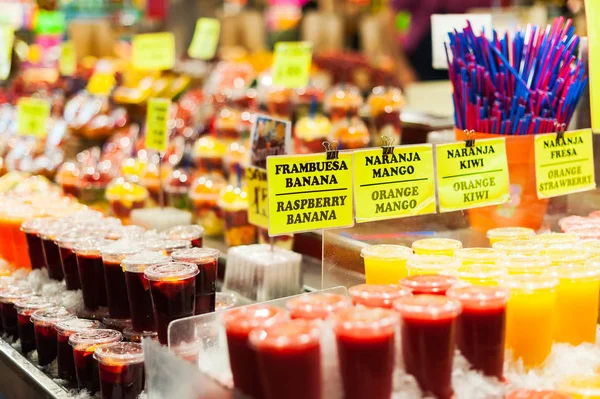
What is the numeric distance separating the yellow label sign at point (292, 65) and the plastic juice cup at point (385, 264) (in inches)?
88.1

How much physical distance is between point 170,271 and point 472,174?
86cm

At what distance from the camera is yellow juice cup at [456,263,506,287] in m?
1.65

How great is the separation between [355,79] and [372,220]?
10.4 feet

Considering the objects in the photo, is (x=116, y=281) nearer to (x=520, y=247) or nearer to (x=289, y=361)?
(x=289, y=361)

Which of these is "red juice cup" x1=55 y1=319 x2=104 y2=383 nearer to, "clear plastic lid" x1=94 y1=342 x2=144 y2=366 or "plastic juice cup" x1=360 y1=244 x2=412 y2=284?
"clear plastic lid" x1=94 y1=342 x2=144 y2=366

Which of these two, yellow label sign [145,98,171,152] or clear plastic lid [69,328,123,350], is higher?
yellow label sign [145,98,171,152]

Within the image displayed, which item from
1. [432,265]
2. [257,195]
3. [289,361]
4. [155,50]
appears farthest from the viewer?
[155,50]

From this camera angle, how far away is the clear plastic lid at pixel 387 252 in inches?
73.2

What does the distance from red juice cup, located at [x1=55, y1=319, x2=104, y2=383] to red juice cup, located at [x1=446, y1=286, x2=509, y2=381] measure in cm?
103

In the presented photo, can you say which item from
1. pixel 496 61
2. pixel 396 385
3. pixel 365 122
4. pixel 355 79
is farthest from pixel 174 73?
pixel 396 385

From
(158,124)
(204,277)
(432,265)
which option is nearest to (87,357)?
(204,277)

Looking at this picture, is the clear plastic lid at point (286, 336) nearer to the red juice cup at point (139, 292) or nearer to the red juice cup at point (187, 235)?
the red juice cup at point (139, 292)

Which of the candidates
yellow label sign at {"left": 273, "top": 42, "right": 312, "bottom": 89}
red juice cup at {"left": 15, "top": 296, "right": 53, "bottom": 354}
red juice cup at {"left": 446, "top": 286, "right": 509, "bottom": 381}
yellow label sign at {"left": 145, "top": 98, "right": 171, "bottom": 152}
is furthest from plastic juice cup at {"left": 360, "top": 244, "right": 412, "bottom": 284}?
yellow label sign at {"left": 273, "top": 42, "right": 312, "bottom": 89}

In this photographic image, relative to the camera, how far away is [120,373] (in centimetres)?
182
